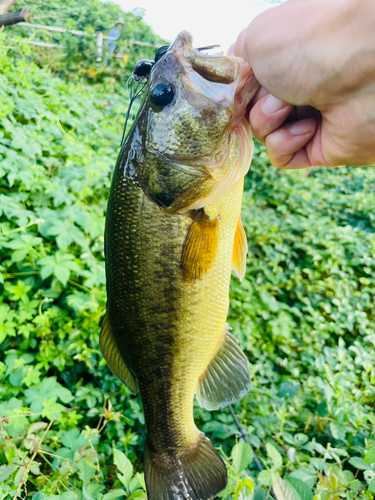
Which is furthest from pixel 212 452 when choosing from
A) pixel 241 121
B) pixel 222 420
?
pixel 241 121

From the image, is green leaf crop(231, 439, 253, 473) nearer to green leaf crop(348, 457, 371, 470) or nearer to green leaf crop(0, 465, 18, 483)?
green leaf crop(348, 457, 371, 470)

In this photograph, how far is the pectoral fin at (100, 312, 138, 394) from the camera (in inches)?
51.4

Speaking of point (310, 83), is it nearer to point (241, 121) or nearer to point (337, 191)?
point (241, 121)

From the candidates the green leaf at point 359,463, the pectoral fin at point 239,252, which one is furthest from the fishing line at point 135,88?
the green leaf at point 359,463

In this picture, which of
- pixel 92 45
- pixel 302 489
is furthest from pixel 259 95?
pixel 92 45

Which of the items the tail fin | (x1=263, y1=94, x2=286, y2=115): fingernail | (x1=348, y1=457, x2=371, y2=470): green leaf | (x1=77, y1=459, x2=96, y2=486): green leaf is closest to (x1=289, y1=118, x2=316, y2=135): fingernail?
(x1=263, y1=94, x2=286, y2=115): fingernail

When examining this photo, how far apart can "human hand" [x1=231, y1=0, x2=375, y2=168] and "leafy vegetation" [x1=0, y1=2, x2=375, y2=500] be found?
1305 millimetres

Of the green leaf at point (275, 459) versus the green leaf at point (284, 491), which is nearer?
the green leaf at point (284, 491)

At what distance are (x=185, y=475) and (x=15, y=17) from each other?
18.0 ft

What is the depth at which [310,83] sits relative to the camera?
877mm

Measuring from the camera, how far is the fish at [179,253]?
1.05 metres

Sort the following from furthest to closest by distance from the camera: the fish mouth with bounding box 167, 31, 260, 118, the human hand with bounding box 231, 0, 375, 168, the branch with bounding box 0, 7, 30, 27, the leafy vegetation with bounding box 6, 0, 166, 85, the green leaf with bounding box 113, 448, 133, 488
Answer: the leafy vegetation with bounding box 6, 0, 166, 85 < the branch with bounding box 0, 7, 30, 27 < the green leaf with bounding box 113, 448, 133, 488 < the fish mouth with bounding box 167, 31, 260, 118 < the human hand with bounding box 231, 0, 375, 168

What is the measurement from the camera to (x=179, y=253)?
44.4 inches

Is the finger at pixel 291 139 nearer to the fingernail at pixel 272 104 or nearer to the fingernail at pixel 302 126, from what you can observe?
the fingernail at pixel 302 126
